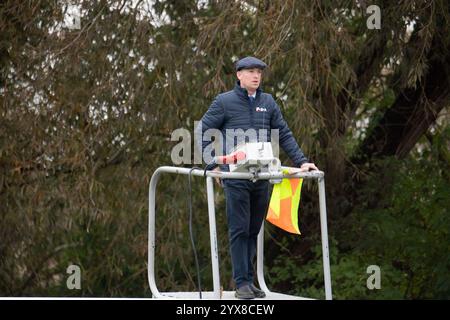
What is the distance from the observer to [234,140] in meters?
5.57

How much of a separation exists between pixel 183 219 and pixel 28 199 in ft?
5.20

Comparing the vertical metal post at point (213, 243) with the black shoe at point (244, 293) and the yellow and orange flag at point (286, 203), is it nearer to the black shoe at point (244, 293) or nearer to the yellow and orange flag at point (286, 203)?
the black shoe at point (244, 293)

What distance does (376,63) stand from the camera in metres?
11.1

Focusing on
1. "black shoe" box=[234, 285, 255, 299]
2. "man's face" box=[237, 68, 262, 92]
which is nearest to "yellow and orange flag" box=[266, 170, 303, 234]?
"black shoe" box=[234, 285, 255, 299]

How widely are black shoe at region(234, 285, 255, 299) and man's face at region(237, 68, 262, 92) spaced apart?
1064 mm

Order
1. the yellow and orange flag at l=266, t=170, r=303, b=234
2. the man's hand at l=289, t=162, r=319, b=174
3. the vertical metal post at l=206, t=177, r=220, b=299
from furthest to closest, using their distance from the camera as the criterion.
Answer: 1. the yellow and orange flag at l=266, t=170, r=303, b=234
2. the man's hand at l=289, t=162, r=319, b=174
3. the vertical metal post at l=206, t=177, r=220, b=299

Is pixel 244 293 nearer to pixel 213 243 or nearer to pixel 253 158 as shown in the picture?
pixel 213 243

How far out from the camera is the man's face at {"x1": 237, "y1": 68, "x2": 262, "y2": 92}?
18.2ft

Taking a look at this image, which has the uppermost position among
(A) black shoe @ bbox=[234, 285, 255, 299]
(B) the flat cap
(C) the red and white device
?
(B) the flat cap

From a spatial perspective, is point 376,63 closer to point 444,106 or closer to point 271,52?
point 444,106

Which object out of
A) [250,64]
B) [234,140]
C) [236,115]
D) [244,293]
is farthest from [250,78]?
[244,293]

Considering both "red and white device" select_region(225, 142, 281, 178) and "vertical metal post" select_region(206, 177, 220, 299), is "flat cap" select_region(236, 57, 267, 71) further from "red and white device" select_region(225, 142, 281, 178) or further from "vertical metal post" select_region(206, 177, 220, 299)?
"vertical metal post" select_region(206, 177, 220, 299)

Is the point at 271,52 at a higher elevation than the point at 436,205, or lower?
higher
